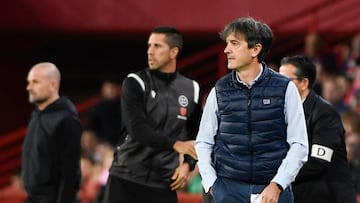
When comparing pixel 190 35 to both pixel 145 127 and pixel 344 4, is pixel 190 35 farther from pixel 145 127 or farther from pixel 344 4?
pixel 145 127

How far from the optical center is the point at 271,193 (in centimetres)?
760

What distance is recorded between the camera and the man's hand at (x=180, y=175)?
381 inches

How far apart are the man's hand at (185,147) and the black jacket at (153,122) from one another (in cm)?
6

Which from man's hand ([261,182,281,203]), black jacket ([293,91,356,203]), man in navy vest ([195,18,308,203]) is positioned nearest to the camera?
man's hand ([261,182,281,203])

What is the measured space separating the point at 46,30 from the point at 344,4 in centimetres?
487

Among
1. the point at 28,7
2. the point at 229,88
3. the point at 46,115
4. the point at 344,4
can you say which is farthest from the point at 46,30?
the point at 229,88

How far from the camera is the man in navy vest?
7.77 metres

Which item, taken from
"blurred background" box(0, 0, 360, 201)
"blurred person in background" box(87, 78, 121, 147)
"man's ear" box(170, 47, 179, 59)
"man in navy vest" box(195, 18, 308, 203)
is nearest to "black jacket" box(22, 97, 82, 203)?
"man's ear" box(170, 47, 179, 59)

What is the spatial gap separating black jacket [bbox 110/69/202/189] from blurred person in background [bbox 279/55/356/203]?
1.05 meters

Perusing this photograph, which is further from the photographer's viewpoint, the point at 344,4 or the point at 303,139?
the point at 344,4

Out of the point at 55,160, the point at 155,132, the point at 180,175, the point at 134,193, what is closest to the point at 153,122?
the point at 155,132

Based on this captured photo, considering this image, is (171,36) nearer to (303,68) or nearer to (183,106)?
(183,106)

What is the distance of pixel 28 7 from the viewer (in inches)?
719

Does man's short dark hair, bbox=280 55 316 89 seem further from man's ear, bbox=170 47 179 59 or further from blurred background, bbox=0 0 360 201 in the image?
blurred background, bbox=0 0 360 201
